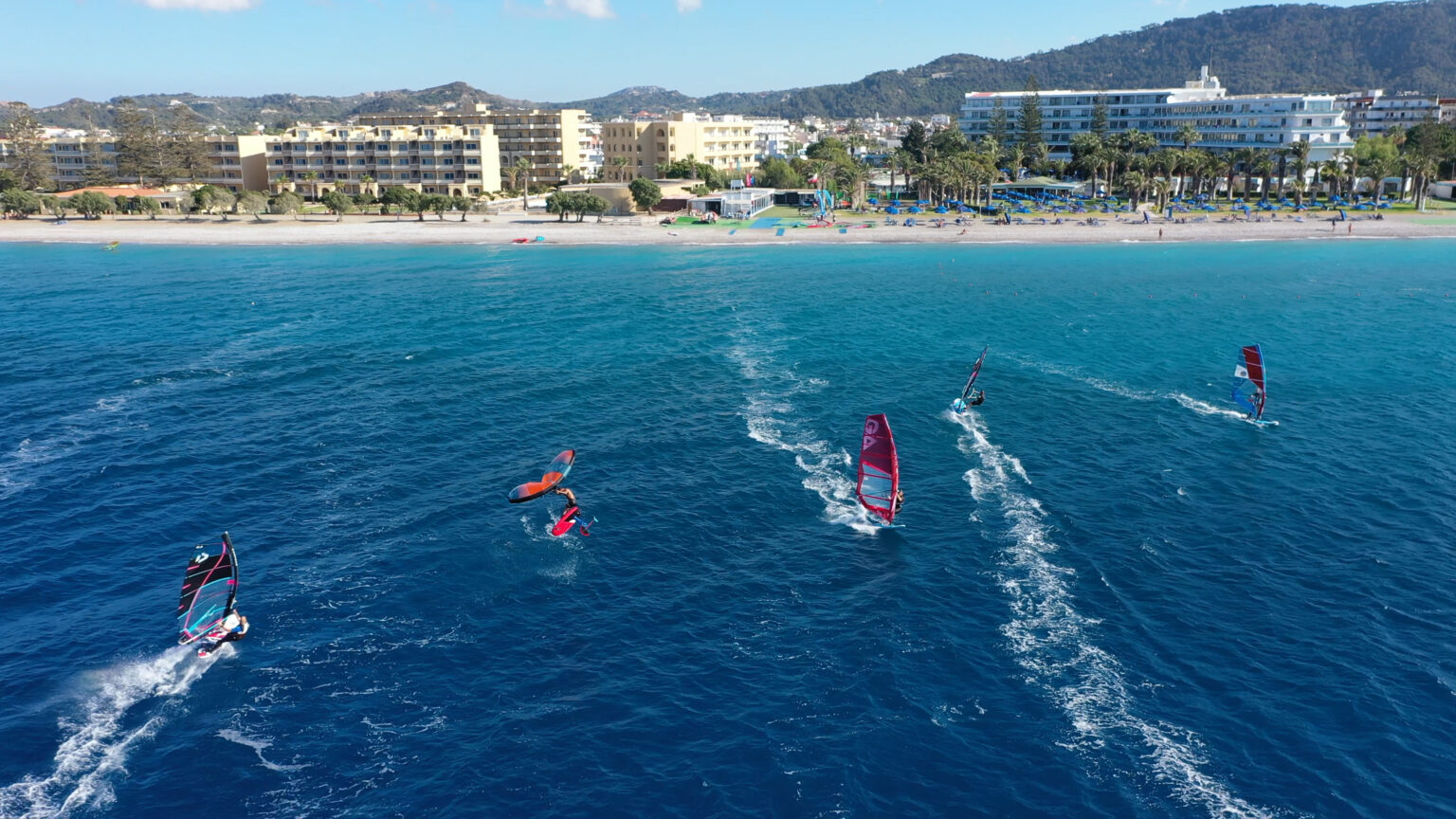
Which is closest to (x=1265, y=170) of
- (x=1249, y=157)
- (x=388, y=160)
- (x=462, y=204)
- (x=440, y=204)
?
(x=1249, y=157)

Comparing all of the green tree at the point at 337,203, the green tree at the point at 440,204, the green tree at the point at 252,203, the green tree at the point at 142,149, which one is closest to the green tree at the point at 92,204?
the green tree at the point at 142,149

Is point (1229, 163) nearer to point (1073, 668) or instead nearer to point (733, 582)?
point (1073, 668)

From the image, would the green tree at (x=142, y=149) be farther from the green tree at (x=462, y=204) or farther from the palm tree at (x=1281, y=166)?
the palm tree at (x=1281, y=166)

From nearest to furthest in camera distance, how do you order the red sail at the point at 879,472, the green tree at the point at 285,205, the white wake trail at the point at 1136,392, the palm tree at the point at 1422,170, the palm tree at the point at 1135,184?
the red sail at the point at 879,472, the white wake trail at the point at 1136,392, the palm tree at the point at 1422,170, the palm tree at the point at 1135,184, the green tree at the point at 285,205

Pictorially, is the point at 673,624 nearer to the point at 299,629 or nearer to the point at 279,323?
the point at 299,629

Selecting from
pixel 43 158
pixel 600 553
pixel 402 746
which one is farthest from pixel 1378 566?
pixel 43 158

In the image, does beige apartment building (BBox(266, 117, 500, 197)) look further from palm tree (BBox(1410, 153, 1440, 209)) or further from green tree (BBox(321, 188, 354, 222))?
palm tree (BBox(1410, 153, 1440, 209))
